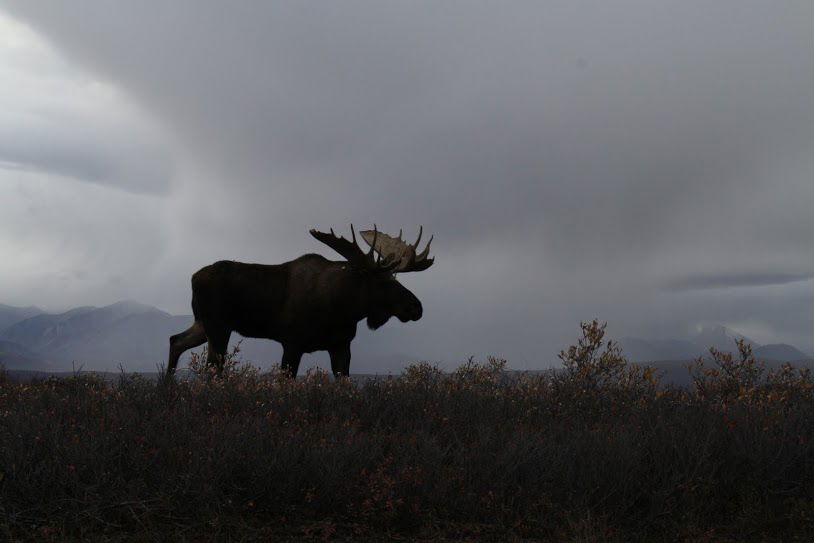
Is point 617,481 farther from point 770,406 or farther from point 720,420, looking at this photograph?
point 770,406

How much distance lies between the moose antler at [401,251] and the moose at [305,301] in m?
0.15

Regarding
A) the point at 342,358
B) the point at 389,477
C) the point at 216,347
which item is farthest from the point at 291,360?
the point at 389,477

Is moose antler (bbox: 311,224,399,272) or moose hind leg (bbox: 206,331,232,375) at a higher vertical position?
moose antler (bbox: 311,224,399,272)

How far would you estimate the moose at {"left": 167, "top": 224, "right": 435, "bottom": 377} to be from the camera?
10.6m

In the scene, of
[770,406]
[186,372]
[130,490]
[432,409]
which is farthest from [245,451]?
[770,406]

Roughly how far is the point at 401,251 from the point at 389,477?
6844mm

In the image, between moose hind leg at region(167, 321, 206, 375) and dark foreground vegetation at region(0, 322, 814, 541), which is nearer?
dark foreground vegetation at region(0, 322, 814, 541)

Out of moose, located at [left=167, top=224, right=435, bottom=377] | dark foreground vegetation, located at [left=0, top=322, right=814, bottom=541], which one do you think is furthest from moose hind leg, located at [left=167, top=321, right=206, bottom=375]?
dark foreground vegetation, located at [left=0, top=322, right=814, bottom=541]

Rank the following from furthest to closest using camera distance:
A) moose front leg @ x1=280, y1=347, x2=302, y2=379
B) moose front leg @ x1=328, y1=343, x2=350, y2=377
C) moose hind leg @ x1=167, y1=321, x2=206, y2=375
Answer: moose hind leg @ x1=167, y1=321, x2=206, y2=375, moose front leg @ x1=328, y1=343, x2=350, y2=377, moose front leg @ x1=280, y1=347, x2=302, y2=379

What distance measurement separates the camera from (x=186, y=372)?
10.0m

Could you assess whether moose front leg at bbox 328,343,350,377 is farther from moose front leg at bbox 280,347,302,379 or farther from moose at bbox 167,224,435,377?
moose front leg at bbox 280,347,302,379

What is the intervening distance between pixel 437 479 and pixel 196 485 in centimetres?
174

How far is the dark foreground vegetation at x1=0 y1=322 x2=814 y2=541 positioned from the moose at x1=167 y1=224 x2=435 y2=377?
3801 mm

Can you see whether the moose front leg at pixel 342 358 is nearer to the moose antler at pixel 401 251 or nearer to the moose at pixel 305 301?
the moose at pixel 305 301
